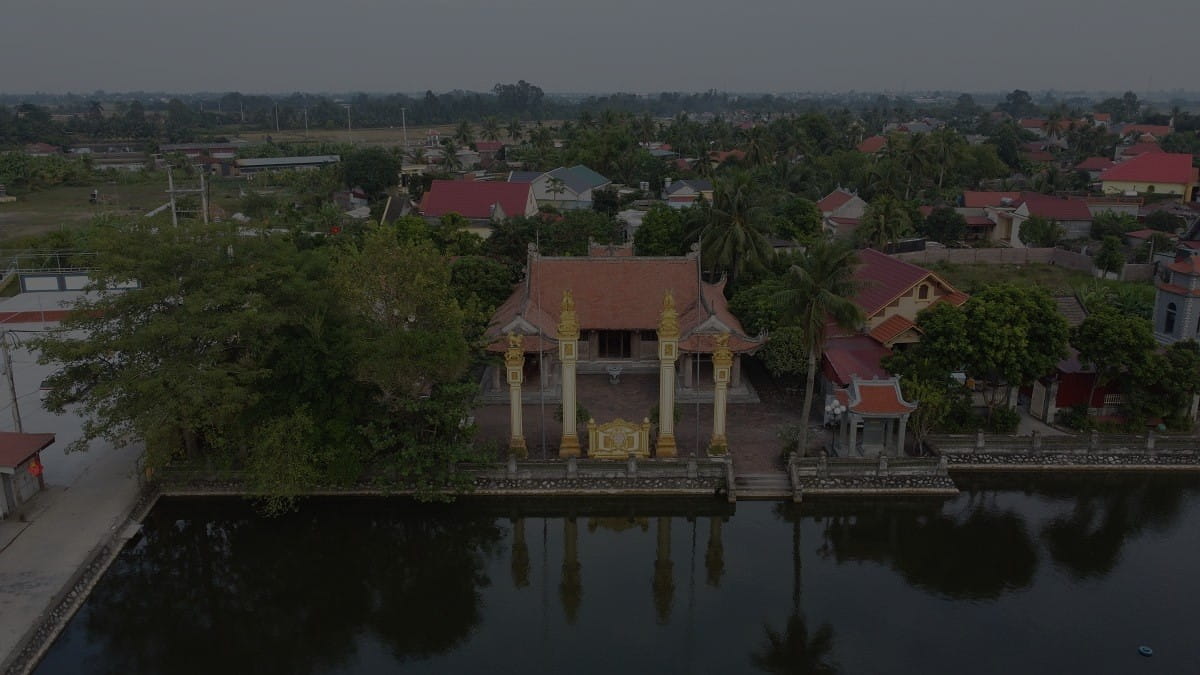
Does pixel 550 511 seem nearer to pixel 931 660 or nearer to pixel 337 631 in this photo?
pixel 337 631

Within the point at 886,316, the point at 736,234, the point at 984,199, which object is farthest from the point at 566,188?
the point at 886,316

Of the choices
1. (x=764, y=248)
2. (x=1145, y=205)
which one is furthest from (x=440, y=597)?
(x=1145, y=205)

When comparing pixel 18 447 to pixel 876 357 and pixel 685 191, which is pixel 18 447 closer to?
pixel 876 357

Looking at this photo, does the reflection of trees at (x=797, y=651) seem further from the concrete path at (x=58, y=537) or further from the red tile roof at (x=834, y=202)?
the red tile roof at (x=834, y=202)

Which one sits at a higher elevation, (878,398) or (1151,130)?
(1151,130)

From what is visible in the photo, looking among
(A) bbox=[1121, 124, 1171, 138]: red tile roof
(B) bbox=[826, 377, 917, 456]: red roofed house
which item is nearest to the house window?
(B) bbox=[826, 377, 917, 456]: red roofed house

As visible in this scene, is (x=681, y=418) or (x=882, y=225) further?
(x=882, y=225)

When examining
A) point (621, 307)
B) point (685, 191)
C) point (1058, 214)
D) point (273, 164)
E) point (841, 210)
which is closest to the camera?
point (621, 307)
